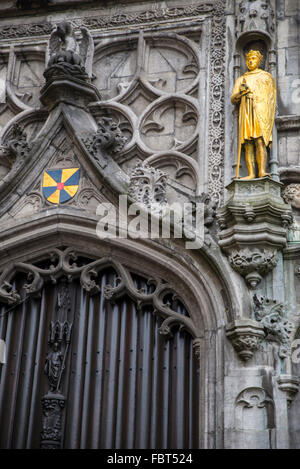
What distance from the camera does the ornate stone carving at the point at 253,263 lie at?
34.5 feet

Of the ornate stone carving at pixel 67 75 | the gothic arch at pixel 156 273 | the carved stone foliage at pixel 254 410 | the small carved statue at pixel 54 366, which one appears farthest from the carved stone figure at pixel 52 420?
the ornate stone carving at pixel 67 75

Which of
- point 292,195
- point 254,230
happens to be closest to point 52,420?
point 254,230

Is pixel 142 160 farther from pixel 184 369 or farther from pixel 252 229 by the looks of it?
pixel 184 369

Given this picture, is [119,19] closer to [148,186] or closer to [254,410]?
[148,186]

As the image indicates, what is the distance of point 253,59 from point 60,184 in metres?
3.14

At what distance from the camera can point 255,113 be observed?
11.4 meters

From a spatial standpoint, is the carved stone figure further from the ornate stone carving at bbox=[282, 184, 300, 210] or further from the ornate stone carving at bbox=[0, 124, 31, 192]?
the ornate stone carving at bbox=[282, 184, 300, 210]

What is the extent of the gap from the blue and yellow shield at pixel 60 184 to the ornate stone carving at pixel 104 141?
387 mm

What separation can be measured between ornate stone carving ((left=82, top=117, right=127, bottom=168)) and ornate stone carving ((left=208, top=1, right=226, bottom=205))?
4.19 feet

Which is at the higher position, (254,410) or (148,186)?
(148,186)

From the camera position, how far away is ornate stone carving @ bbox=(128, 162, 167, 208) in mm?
11211

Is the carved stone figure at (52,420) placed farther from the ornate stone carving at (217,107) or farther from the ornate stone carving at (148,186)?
the ornate stone carving at (217,107)
